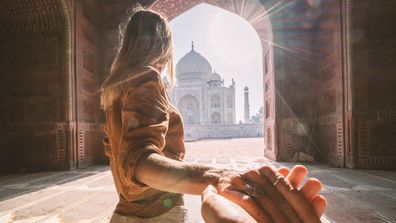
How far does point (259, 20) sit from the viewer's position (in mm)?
6625

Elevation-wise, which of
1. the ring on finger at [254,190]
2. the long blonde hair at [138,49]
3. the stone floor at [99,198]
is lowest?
the stone floor at [99,198]

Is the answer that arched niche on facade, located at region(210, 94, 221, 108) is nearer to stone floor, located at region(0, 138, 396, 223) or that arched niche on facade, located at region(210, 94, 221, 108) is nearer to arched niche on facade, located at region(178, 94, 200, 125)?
arched niche on facade, located at region(178, 94, 200, 125)

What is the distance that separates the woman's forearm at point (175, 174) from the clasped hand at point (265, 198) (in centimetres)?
5

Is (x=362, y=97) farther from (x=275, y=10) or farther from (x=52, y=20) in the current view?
(x=52, y=20)

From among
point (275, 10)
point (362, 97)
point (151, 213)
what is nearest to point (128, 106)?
point (151, 213)

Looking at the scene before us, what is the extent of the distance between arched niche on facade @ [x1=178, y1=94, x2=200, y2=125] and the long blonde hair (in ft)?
99.8

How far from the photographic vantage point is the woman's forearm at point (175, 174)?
52 cm

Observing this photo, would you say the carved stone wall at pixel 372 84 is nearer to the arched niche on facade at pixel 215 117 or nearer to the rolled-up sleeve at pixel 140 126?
the rolled-up sleeve at pixel 140 126

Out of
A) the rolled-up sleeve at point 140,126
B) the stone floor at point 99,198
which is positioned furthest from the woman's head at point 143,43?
the stone floor at point 99,198

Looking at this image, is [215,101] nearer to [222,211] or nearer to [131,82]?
[131,82]

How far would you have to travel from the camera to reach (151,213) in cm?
78

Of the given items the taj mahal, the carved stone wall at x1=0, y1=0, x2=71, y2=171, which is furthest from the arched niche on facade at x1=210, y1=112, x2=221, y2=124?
the carved stone wall at x1=0, y1=0, x2=71, y2=171

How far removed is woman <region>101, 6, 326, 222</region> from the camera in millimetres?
527

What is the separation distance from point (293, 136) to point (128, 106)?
228 inches
